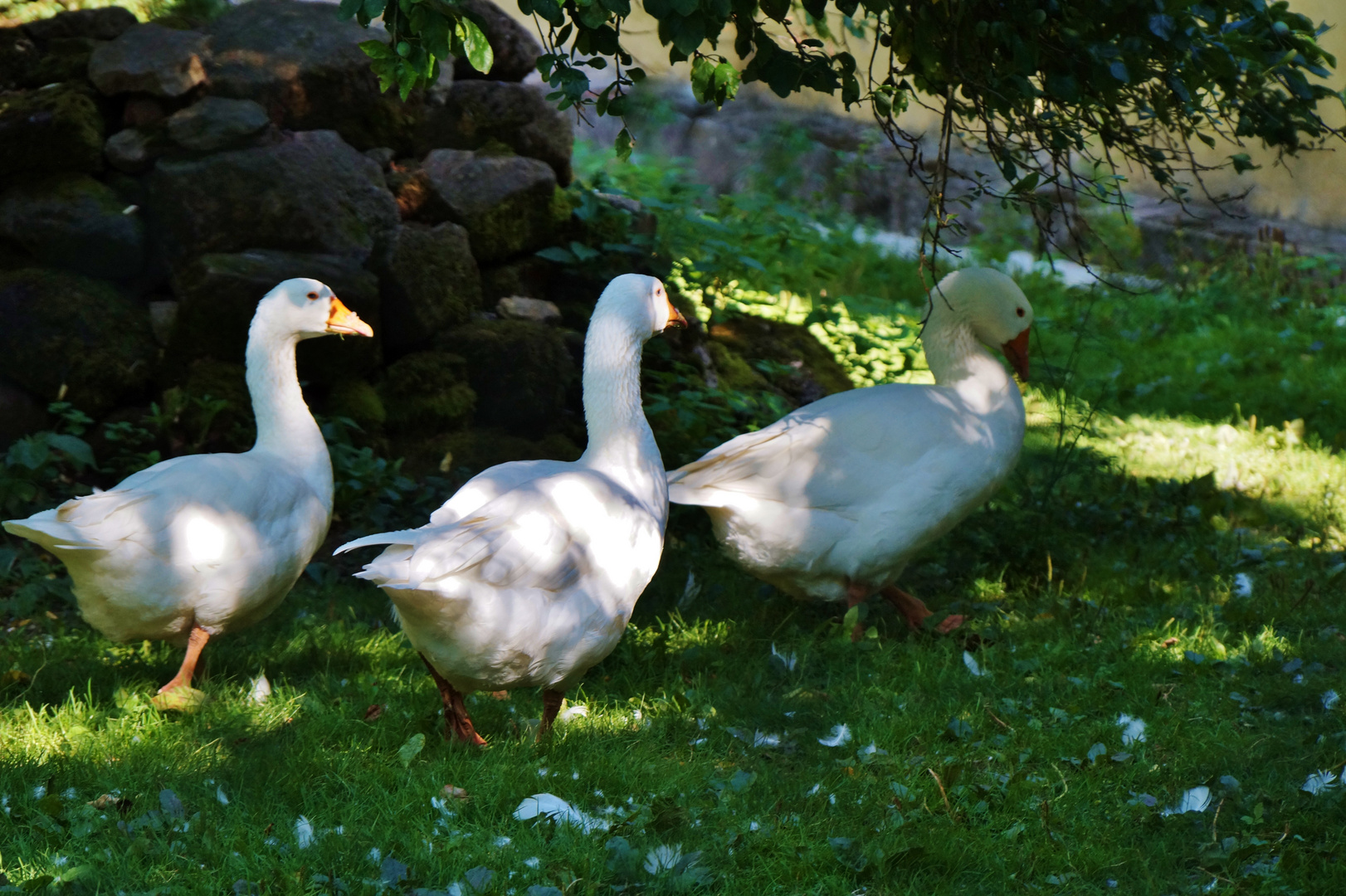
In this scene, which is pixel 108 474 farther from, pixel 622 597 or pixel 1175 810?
pixel 1175 810

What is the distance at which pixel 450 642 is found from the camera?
326cm

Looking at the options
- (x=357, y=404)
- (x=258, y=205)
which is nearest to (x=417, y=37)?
(x=258, y=205)

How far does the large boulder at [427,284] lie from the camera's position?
5961 millimetres

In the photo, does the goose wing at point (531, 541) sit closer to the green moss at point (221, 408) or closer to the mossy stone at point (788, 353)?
the green moss at point (221, 408)

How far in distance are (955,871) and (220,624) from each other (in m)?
2.50

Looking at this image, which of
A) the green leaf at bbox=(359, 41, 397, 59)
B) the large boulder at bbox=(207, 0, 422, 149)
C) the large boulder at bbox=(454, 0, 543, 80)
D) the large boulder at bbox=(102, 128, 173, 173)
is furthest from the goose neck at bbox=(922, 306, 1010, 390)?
the large boulder at bbox=(102, 128, 173, 173)

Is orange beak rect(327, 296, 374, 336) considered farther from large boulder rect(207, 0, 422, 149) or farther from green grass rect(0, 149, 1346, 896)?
large boulder rect(207, 0, 422, 149)

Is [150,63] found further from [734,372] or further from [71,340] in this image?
[734,372]

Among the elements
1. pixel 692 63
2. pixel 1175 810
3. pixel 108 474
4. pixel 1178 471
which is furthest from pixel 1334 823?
pixel 108 474

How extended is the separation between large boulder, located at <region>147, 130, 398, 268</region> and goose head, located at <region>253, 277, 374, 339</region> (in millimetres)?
1284

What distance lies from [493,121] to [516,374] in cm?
170

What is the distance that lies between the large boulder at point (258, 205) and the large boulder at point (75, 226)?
5.9 inches

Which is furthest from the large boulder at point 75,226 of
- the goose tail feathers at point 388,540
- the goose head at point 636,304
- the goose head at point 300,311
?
the goose tail feathers at point 388,540

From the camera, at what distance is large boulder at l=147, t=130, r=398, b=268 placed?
5.57 meters
